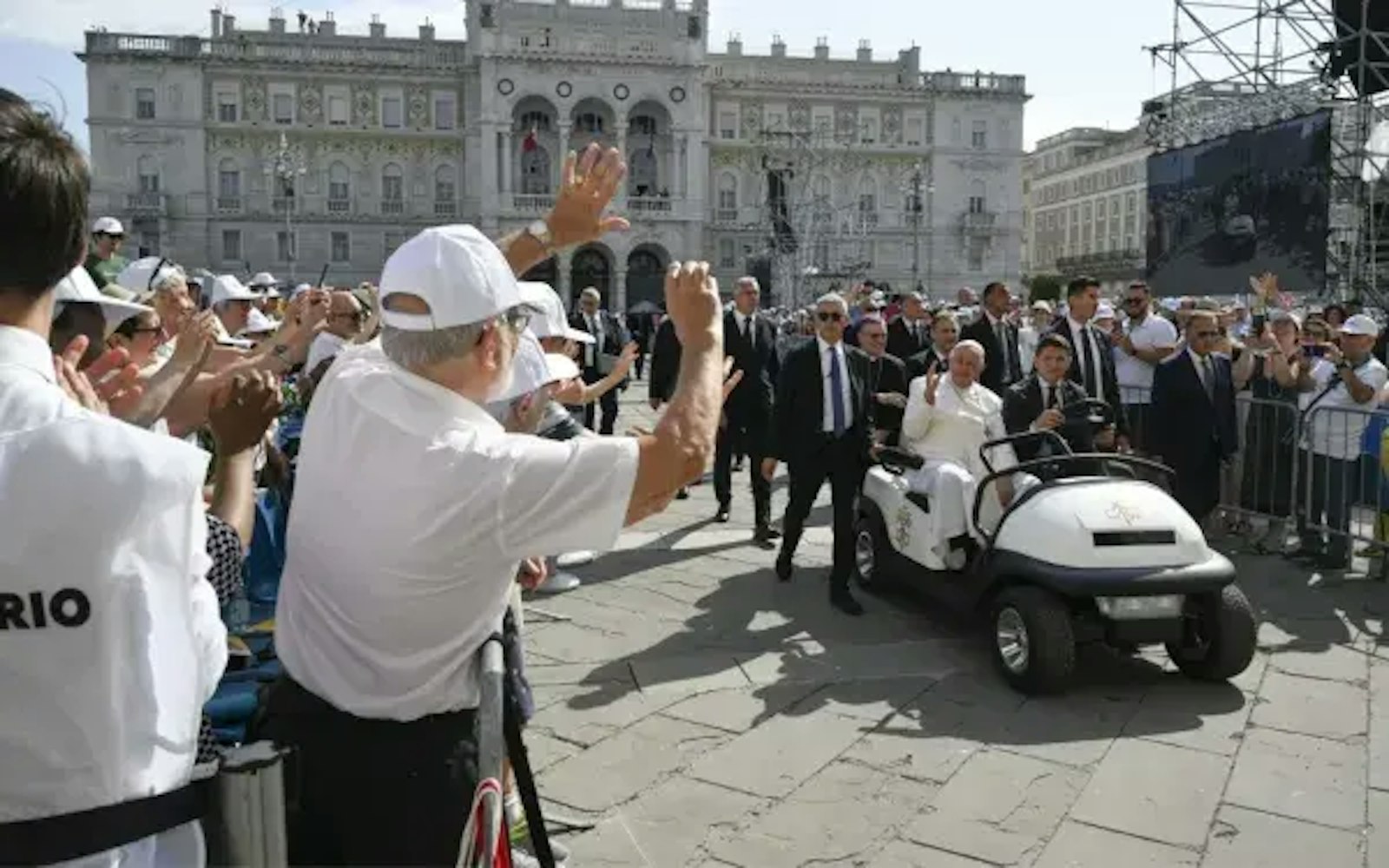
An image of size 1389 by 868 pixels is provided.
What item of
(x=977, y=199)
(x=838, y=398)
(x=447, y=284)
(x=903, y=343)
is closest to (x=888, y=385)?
(x=838, y=398)

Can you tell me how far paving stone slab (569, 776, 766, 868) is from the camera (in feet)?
12.5

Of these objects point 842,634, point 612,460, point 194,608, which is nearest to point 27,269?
point 194,608

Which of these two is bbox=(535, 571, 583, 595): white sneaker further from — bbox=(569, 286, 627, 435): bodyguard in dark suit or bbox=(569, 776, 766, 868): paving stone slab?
bbox=(569, 286, 627, 435): bodyguard in dark suit

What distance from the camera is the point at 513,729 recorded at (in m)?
2.20

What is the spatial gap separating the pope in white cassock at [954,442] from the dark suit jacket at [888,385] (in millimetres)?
760

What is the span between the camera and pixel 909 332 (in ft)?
37.2

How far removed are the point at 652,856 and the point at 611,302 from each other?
60.8 metres

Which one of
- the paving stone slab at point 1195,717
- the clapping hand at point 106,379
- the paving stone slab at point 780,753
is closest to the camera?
the clapping hand at point 106,379

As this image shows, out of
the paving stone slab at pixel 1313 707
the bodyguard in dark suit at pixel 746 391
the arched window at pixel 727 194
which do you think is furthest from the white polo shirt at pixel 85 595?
the arched window at pixel 727 194

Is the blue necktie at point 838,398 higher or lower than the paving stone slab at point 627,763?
higher

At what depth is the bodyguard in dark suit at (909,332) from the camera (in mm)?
11281

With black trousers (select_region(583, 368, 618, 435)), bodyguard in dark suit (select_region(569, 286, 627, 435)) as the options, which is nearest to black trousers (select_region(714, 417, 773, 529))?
bodyguard in dark suit (select_region(569, 286, 627, 435))

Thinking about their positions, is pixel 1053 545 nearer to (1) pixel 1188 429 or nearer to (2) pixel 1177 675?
(2) pixel 1177 675

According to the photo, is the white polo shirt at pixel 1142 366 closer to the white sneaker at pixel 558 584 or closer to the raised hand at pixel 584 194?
the white sneaker at pixel 558 584
